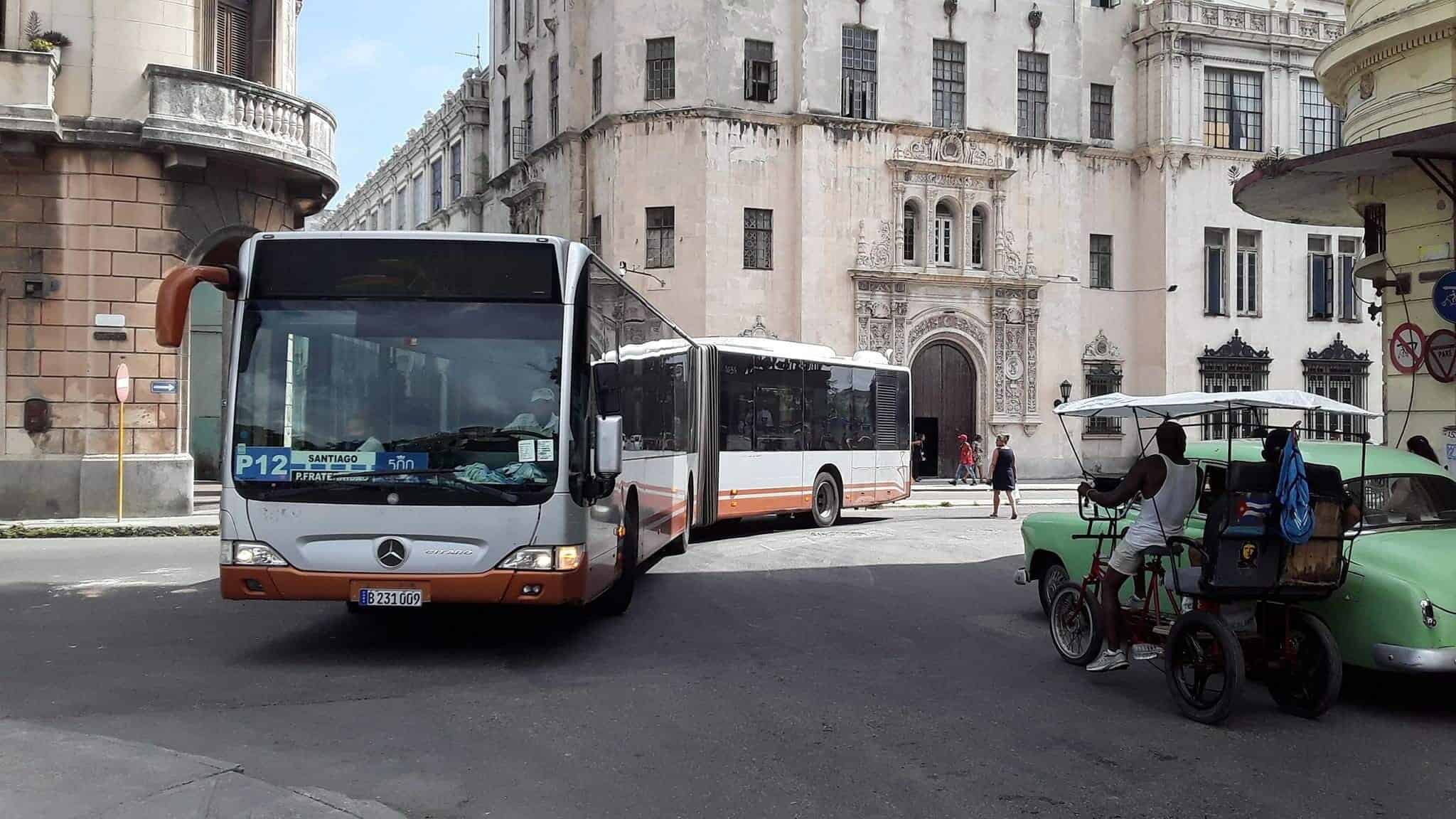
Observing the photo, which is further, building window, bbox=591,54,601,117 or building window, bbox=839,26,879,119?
building window, bbox=591,54,601,117

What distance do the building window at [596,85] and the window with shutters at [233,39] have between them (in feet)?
47.2

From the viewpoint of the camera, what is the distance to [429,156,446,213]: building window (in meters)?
53.9

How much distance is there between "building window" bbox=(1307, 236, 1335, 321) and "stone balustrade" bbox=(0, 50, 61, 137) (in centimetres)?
3729

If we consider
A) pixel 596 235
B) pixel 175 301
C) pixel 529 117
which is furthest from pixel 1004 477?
pixel 529 117

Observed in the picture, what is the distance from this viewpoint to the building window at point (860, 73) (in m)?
36.8

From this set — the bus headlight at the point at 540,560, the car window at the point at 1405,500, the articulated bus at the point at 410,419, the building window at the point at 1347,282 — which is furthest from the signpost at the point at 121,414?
the building window at the point at 1347,282

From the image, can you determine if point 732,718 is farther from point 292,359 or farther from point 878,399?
point 878,399

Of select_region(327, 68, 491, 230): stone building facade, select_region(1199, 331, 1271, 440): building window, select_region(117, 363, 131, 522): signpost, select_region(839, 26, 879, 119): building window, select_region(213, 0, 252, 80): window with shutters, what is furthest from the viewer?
select_region(327, 68, 491, 230): stone building facade

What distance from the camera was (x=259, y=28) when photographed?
23.8 meters

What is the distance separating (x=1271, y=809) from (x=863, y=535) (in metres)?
13.8

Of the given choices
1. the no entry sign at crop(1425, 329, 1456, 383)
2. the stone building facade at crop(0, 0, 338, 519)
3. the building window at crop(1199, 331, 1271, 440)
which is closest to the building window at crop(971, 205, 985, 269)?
the building window at crop(1199, 331, 1271, 440)

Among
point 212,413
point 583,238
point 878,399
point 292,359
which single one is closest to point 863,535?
point 878,399

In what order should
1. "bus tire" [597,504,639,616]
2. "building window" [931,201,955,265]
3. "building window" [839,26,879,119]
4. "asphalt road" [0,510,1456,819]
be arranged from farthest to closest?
"building window" [931,201,955,265] → "building window" [839,26,879,119] → "bus tire" [597,504,639,616] → "asphalt road" [0,510,1456,819]

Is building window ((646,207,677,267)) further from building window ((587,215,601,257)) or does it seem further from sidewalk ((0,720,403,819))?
sidewalk ((0,720,403,819))
